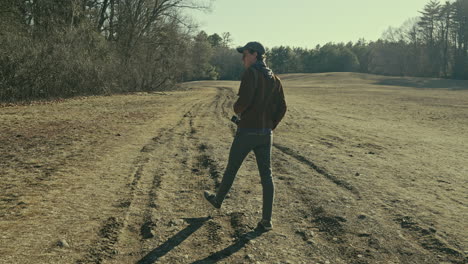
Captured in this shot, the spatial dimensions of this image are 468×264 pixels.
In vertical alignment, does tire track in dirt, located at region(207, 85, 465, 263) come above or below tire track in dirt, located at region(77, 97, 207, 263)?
below

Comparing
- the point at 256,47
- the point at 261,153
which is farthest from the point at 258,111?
the point at 256,47

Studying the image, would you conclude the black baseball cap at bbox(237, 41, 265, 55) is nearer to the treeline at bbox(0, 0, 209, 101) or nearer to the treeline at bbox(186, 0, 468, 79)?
the treeline at bbox(0, 0, 209, 101)

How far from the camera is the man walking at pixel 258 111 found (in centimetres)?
409

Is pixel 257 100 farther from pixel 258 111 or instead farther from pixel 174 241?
pixel 174 241

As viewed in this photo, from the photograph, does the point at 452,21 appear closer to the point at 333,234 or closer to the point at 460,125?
the point at 460,125

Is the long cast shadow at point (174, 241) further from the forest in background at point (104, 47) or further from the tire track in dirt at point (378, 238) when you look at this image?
the forest in background at point (104, 47)

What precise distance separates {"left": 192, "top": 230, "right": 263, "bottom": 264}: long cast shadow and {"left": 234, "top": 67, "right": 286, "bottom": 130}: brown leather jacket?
3.88 ft

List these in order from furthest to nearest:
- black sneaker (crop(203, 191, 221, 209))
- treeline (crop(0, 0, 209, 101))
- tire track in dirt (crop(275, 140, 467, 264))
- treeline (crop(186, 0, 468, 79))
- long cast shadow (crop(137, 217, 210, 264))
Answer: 1. treeline (crop(186, 0, 468, 79))
2. treeline (crop(0, 0, 209, 101))
3. black sneaker (crop(203, 191, 221, 209))
4. tire track in dirt (crop(275, 140, 467, 264))
5. long cast shadow (crop(137, 217, 210, 264))

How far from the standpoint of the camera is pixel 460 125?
15.1m

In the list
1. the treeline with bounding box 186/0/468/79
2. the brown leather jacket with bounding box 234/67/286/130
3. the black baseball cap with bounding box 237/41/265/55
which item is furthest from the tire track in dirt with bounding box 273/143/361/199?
the treeline with bounding box 186/0/468/79

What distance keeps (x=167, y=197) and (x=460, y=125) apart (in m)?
14.0

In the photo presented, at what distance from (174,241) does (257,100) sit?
173cm

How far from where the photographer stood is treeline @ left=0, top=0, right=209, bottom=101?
704 inches

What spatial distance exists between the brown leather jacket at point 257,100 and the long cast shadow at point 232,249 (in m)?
1.18
